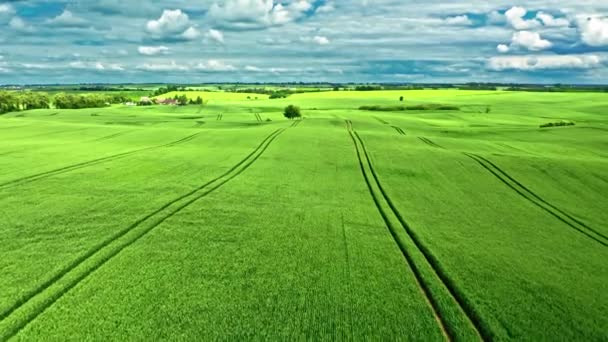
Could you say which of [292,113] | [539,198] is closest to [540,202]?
[539,198]

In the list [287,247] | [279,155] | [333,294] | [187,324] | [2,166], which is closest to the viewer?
[187,324]

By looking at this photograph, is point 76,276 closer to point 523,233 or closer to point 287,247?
point 287,247

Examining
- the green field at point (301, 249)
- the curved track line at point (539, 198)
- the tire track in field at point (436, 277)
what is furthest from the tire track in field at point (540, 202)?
the tire track in field at point (436, 277)

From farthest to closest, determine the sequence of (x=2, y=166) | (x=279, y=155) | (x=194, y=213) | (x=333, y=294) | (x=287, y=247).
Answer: (x=279, y=155) → (x=2, y=166) → (x=194, y=213) → (x=287, y=247) → (x=333, y=294)

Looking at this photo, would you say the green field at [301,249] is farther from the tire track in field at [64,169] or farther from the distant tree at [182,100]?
the distant tree at [182,100]

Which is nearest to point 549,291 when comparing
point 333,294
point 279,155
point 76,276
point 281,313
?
point 333,294

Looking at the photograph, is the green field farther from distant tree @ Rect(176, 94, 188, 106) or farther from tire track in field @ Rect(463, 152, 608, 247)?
distant tree @ Rect(176, 94, 188, 106)

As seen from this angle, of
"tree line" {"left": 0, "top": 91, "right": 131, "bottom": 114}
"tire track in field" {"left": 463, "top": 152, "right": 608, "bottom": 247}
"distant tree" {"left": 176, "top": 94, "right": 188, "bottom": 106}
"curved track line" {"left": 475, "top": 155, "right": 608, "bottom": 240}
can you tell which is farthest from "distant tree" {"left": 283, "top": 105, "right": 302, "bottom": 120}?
"distant tree" {"left": 176, "top": 94, "right": 188, "bottom": 106}

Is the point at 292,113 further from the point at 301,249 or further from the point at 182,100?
the point at 301,249
